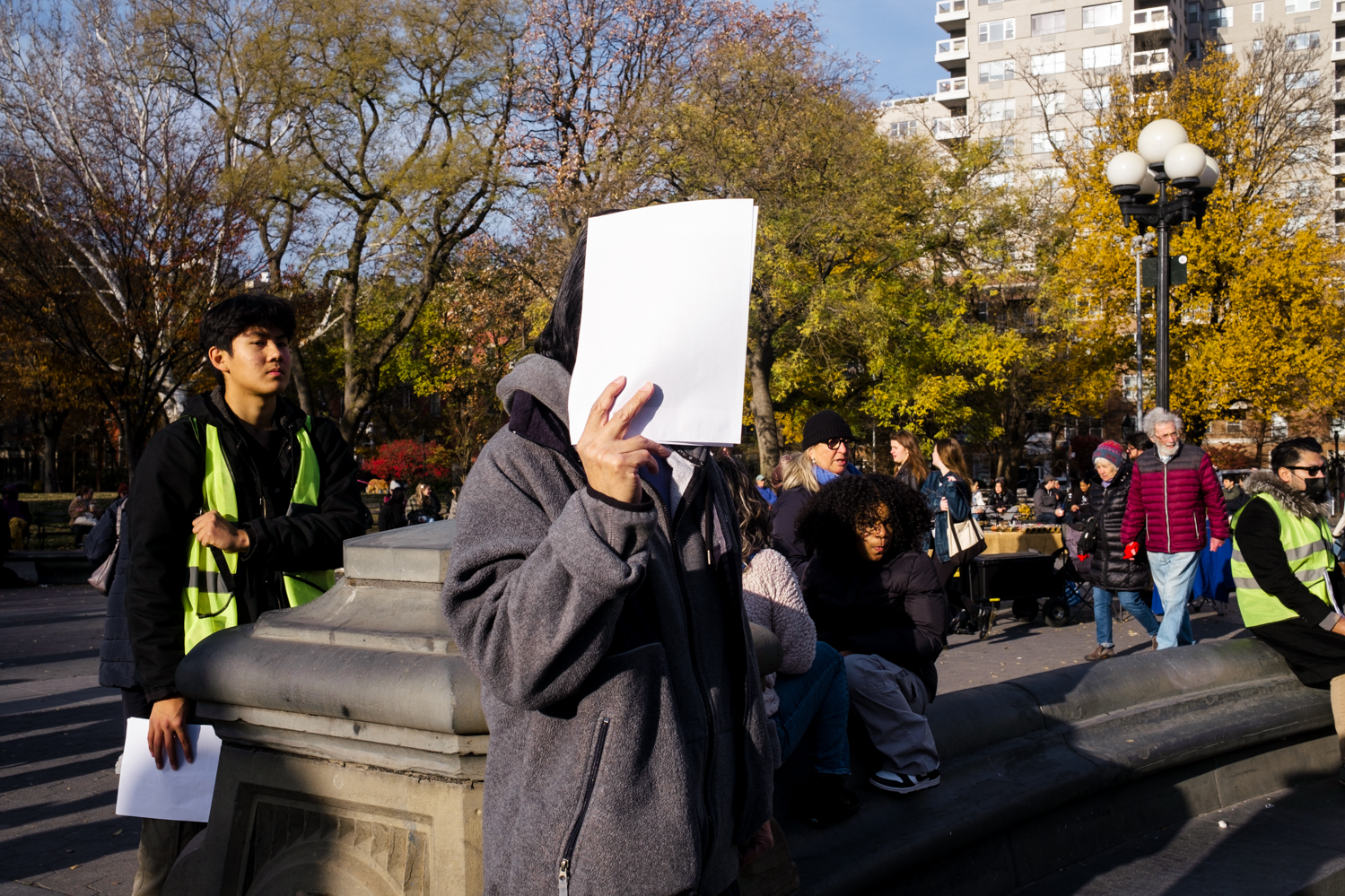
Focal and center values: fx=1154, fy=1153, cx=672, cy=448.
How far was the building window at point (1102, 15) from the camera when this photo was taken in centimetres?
6794

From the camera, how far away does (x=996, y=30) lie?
72312 millimetres

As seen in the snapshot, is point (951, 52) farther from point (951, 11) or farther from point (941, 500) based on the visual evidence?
point (941, 500)

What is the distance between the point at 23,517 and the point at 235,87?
35.8ft

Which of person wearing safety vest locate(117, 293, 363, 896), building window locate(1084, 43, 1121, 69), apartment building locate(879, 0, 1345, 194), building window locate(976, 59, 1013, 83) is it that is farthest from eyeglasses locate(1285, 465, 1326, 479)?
building window locate(976, 59, 1013, 83)

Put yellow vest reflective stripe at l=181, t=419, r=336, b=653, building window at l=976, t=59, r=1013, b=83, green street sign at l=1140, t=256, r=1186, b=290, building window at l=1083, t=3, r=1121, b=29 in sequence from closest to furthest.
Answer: yellow vest reflective stripe at l=181, t=419, r=336, b=653
green street sign at l=1140, t=256, r=1186, b=290
building window at l=1083, t=3, r=1121, b=29
building window at l=976, t=59, r=1013, b=83

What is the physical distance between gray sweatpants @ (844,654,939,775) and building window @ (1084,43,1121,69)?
71279 millimetres

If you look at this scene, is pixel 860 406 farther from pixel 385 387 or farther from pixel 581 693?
pixel 581 693

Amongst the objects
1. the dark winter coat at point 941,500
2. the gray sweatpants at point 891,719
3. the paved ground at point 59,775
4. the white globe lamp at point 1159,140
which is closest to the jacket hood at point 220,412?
the gray sweatpants at point 891,719

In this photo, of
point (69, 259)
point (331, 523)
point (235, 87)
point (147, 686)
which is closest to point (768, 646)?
point (331, 523)

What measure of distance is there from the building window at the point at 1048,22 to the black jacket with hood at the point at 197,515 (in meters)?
75.0

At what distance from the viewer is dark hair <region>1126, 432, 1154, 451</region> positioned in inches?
393

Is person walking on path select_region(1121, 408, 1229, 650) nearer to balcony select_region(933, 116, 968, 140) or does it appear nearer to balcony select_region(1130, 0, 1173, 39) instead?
balcony select_region(933, 116, 968, 140)

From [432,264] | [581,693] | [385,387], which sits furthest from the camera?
[385,387]

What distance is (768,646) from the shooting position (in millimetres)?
2660
